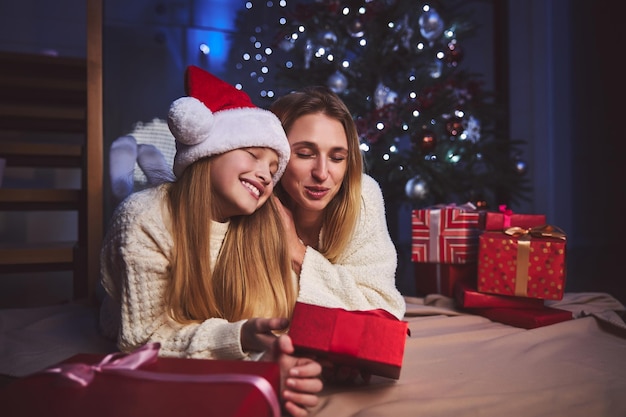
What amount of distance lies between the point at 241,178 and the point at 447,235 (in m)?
1.16

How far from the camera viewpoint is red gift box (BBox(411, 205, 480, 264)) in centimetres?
204

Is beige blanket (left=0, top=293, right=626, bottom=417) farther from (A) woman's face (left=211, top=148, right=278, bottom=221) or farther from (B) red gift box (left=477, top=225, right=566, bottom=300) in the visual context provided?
(A) woman's face (left=211, top=148, right=278, bottom=221)

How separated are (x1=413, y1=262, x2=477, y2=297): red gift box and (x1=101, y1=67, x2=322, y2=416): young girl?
3.25 feet

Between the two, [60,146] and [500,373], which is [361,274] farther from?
[60,146]

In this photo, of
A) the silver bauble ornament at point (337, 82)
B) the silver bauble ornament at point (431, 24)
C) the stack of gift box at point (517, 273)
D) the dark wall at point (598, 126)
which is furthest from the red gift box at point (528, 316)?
the dark wall at point (598, 126)

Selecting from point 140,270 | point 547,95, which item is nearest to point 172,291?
point 140,270

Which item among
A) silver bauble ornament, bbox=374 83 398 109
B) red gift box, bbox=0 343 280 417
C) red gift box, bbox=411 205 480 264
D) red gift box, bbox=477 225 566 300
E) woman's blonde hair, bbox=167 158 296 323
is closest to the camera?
red gift box, bbox=0 343 280 417

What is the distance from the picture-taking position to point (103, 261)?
1188mm

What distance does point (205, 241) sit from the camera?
3.75ft

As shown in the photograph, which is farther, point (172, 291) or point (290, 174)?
point (290, 174)

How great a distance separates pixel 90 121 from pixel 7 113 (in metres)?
0.57


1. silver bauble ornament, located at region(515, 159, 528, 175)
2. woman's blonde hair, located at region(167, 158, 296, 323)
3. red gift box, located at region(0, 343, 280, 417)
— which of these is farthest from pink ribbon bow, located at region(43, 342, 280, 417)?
silver bauble ornament, located at region(515, 159, 528, 175)

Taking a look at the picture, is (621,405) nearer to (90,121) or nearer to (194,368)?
(194,368)

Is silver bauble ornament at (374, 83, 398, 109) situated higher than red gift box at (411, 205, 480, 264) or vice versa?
silver bauble ornament at (374, 83, 398, 109)
